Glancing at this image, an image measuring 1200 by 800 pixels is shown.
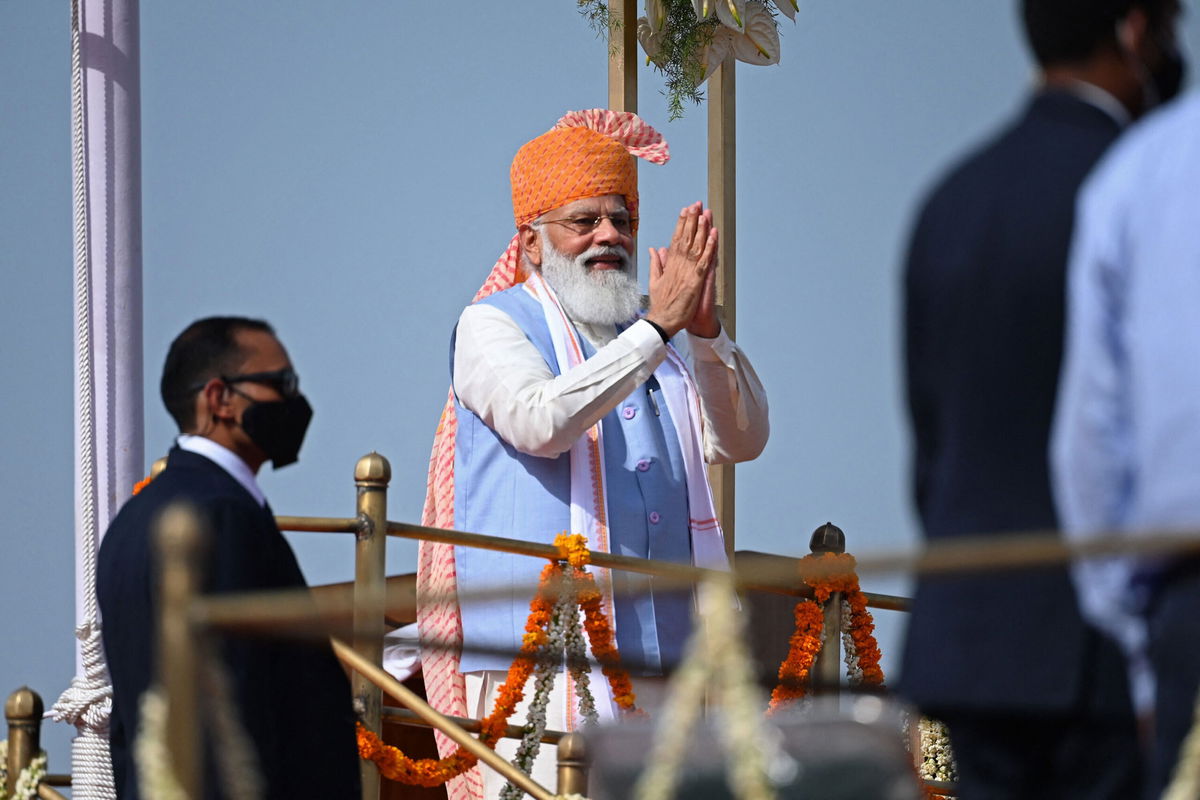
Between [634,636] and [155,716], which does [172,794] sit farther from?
[634,636]

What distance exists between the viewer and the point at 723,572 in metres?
2.27

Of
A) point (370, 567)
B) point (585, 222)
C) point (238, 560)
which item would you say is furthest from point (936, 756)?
point (238, 560)

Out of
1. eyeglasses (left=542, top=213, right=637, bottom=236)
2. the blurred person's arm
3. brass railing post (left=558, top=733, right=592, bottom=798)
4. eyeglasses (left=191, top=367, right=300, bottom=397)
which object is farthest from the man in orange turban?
the blurred person's arm

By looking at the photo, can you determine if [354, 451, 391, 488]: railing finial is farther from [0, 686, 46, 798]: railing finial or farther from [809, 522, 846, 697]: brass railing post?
[809, 522, 846, 697]: brass railing post

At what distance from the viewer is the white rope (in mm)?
5168

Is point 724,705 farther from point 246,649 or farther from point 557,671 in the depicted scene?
point 557,671

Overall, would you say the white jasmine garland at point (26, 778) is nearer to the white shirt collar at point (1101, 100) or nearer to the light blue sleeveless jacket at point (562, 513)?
the light blue sleeveless jacket at point (562, 513)

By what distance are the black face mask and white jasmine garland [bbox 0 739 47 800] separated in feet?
6.03

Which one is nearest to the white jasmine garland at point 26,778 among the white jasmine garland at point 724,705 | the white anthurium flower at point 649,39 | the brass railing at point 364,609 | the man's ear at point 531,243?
the brass railing at point 364,609

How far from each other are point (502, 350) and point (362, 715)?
1.17 m

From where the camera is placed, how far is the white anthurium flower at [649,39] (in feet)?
26.7

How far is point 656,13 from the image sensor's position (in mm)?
8055

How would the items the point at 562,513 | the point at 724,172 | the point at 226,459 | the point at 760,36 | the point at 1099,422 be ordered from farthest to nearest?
the point at 724,172, the point at 760,36, the point at 562,513, the point at 226,459, the point at 1099,422

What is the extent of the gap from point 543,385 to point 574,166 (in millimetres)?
1003
